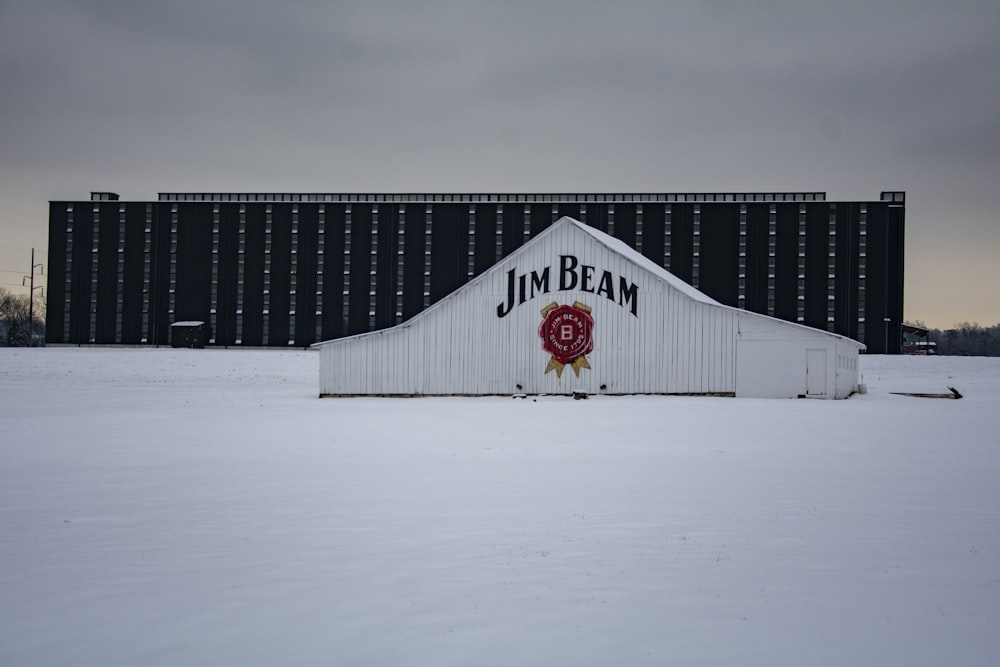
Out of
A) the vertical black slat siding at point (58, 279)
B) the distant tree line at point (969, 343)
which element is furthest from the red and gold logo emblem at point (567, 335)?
the distant tree line at point (969, 343)

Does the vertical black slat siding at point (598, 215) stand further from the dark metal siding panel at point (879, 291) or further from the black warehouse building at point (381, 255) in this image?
the dark metal siding panel at point (879, 291)

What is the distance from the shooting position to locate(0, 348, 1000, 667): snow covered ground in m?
6.53

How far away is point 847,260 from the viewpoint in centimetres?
8738

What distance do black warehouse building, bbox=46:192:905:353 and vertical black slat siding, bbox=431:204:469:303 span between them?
0.45 feet

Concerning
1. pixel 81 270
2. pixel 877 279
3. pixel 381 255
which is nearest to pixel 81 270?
pixel 81 270

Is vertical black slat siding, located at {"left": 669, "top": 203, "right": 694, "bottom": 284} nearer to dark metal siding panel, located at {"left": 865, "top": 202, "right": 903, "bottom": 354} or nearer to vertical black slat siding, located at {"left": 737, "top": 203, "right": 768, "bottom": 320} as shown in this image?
vertical black slat siding, located at {"left": 737, "top": 203, "right": 768, "bottom": 320}

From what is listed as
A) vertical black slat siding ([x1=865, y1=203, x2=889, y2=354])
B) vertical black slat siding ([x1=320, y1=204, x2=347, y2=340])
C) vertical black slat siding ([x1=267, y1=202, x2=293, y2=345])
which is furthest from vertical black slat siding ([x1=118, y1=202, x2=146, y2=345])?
vertical black slat siding ([x1=865, y1=203, x2=889, y2=354])

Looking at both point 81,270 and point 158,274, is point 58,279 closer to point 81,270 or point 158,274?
point 81,270

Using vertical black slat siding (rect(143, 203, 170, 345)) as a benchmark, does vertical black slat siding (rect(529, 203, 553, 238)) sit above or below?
above

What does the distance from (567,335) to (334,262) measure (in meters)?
62.9

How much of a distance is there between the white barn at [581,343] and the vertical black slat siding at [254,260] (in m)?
62.0

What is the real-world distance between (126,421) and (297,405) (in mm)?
7005

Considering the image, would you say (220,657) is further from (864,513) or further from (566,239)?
(566,239)

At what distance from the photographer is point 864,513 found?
1109 cm
